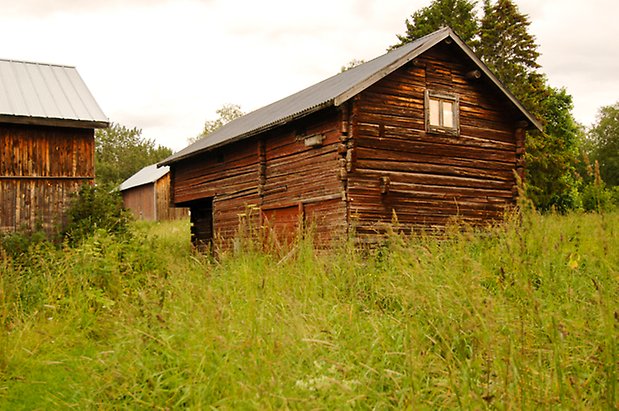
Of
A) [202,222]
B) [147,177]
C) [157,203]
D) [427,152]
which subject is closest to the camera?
[427,152]

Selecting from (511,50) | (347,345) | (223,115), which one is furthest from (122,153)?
(347,345)

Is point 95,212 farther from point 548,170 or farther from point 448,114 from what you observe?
point 548,170

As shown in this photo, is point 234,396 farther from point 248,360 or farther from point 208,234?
point 208,234

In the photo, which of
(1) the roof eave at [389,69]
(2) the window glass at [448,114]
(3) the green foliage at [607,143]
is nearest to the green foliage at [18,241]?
(1) the roof eave at [389,69]

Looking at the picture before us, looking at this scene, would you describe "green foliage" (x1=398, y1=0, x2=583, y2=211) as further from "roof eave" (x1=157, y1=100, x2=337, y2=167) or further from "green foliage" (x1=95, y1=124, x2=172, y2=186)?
"green foliage" (x1=95, y1=124, x2=172, y2=186)

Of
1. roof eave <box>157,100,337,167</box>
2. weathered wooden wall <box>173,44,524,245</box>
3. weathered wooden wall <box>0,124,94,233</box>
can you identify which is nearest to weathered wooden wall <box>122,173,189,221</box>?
roof eave <box>157,100,337,167</box>

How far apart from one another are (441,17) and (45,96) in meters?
22.4

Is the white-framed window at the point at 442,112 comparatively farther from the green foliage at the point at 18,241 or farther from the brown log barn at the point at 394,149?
the green foliage at the point at 18,241

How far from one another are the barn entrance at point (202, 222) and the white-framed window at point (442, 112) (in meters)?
9.17

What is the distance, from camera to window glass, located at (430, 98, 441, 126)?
12867 millimetres

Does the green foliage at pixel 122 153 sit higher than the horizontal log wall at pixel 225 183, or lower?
higher

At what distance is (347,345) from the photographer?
3.98 metres

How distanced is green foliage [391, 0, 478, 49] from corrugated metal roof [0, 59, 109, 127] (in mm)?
19536

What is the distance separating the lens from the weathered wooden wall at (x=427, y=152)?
11680 millimetres
